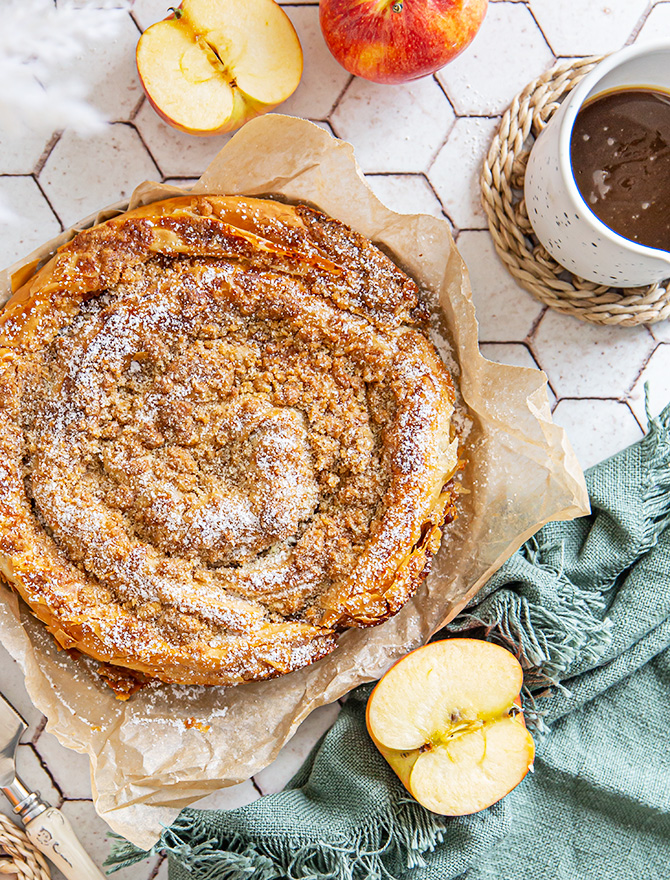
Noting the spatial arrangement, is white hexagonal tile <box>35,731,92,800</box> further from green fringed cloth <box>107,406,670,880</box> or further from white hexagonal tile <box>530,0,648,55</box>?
white hexagonal tile <box>530,0,648,55</box>

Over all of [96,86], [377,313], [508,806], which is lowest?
[508,806]

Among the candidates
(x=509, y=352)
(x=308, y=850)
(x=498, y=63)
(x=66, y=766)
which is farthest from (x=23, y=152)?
(x=308, y=850)

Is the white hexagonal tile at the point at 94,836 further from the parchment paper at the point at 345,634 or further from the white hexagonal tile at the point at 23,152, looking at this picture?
the white hexagonal tile at the point at 23,152

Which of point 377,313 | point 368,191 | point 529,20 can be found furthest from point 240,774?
point 529,20

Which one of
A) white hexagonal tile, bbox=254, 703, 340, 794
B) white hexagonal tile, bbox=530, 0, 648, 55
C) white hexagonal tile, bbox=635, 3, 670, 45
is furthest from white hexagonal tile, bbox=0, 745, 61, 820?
white hexagonal tile, bbox=635, 3, 670, 45

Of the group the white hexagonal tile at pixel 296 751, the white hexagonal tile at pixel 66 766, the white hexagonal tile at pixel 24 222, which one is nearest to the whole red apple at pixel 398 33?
the white hexagonal tile at pixel 24 222

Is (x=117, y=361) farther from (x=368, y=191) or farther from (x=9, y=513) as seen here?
(x=368, y=191)
